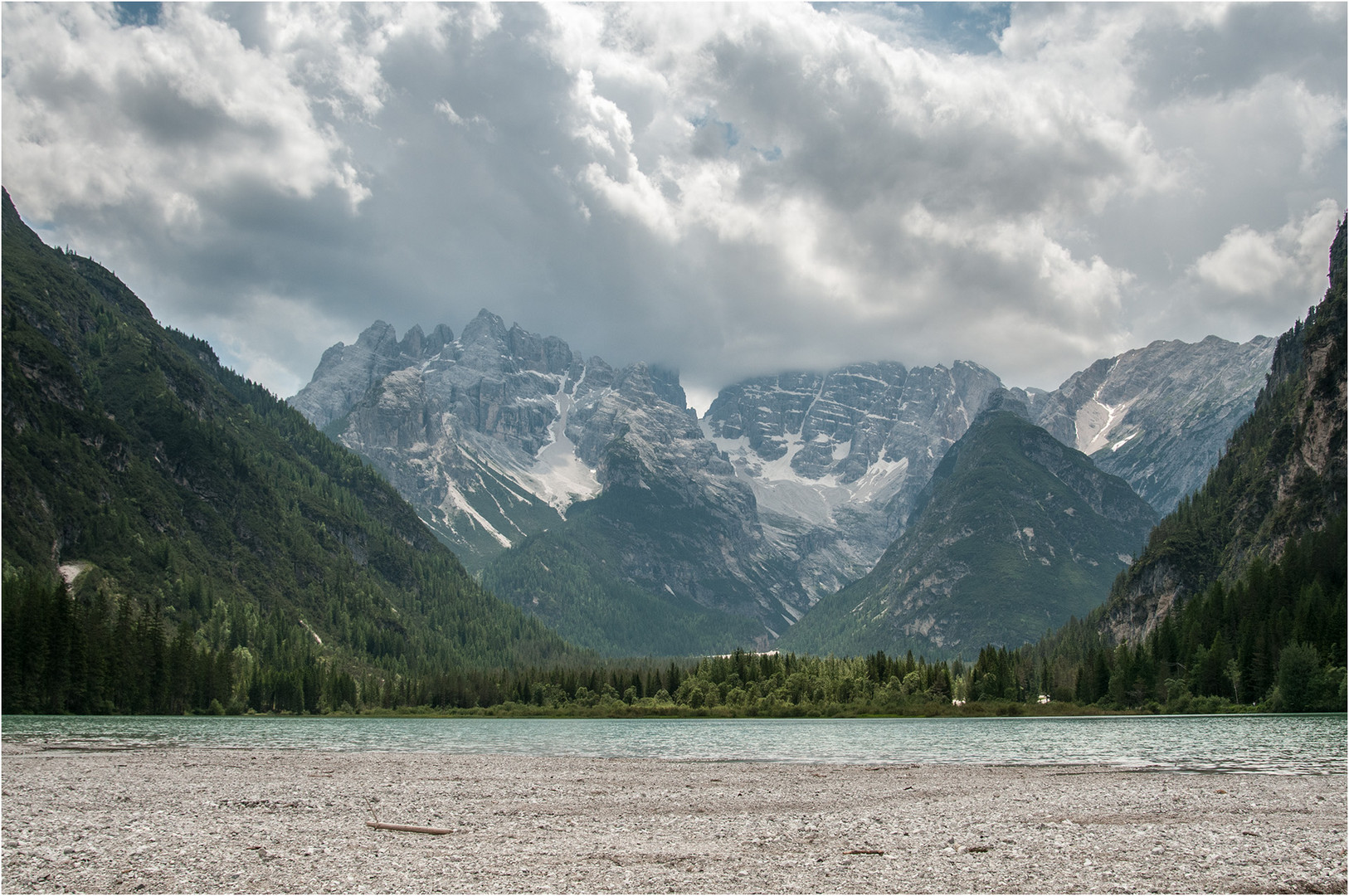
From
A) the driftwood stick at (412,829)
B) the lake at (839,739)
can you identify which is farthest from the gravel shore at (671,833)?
the lake at (839,739)

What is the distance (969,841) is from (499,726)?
13769 centimetres

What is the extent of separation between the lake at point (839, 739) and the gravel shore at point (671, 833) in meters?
19.5

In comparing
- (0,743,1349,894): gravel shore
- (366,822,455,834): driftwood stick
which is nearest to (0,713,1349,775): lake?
(0,743,1349,894): gravel shore

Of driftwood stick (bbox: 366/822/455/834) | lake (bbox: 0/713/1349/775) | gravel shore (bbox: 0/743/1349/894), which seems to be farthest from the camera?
lake (bbox: 0/713/1349/775)

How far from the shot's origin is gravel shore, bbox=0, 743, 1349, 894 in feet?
89.0

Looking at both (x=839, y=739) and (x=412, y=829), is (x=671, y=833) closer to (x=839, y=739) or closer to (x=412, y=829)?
(x=412, y=829)

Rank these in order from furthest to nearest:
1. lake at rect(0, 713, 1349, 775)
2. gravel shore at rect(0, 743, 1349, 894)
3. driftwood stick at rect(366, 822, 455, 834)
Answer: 1. lake at rect(0, 713, 1349, 775)
2. driftwood stick at rect(366, 822, 455, 834)
3. gravel shore at rect(0, 743, 1349, 894)

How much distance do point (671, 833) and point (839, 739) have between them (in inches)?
3095

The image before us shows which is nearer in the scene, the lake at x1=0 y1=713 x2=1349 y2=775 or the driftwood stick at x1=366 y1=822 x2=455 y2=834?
the driftwood stick at x1=366 y1=822 x2=455 y2=834

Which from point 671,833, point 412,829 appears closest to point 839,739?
point 671,833

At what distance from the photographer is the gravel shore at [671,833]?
89.0ft

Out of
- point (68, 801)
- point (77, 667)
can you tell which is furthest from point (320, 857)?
point (77, 667)

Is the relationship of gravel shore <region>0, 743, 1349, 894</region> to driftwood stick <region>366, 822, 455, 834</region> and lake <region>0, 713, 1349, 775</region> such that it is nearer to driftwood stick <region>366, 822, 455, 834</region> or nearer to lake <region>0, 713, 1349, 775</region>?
driftwood stick <region>366, 822, 455, 834</region>

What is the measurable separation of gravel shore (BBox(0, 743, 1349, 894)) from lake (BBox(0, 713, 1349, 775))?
19510 millimetres
